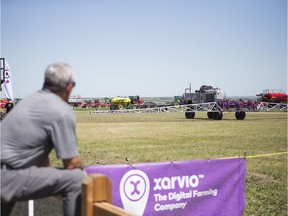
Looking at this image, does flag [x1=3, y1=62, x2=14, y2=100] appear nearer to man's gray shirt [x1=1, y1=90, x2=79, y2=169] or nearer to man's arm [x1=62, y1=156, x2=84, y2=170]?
man's gray shirt [x1=1, y1=90, x2=79, y2=169]

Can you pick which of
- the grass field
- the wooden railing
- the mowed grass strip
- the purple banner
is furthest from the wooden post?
the mowed grass strip

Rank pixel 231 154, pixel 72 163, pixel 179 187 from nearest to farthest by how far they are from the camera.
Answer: pixel 72 163 < pixel 179 187 < pixel 231 154

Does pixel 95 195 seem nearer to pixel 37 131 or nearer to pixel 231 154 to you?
pixel 37 131

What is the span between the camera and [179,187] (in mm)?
4402

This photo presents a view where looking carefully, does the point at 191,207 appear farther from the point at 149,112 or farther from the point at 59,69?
the point at 149,112

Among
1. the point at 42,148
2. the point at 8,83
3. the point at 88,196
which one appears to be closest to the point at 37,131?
the point at 42,148

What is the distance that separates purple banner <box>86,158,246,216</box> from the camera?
401cm

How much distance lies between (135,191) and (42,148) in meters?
1.99

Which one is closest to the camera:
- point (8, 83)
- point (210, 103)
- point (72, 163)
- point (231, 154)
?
point (72, 163)

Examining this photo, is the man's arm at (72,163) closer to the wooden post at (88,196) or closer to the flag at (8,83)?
the wooden post at (88,196)

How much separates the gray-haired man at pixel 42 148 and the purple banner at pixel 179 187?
133cm

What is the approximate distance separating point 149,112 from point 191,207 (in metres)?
34.3

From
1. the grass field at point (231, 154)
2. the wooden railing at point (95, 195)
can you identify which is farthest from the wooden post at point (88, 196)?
the grass field at point (231, 154)

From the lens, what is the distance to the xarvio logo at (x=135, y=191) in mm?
4008
